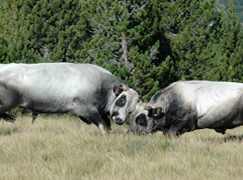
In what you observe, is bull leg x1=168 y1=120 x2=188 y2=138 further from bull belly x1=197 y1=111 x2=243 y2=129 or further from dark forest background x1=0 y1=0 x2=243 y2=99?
dark forest background x1=0 y1=0 x2=243 y2=99

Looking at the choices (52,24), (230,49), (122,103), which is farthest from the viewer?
(52,24)

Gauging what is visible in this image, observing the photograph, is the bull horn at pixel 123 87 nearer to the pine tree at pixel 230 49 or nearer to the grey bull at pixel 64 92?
the grey bull at pixel 64 92

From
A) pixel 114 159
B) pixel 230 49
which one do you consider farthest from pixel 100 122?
pixel 230 49

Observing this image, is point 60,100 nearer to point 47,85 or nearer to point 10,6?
point 47,85

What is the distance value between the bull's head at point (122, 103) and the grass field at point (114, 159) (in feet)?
1.63

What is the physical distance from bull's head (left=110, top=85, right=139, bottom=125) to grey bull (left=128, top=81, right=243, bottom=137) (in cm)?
14

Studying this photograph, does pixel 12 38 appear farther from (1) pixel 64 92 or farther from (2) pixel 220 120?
(2) pixel 220 120

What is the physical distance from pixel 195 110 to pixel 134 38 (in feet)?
16.0

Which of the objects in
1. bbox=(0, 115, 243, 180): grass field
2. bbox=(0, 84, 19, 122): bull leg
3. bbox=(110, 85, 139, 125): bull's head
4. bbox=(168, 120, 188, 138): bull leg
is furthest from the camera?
bbox=(110, 85, 139, 125): bull's head

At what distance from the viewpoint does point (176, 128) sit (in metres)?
7.59

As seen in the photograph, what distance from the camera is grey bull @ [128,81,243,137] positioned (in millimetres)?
7570

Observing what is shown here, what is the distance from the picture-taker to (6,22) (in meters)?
15.5

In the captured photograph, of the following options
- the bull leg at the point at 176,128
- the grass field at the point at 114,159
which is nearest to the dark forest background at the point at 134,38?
the bull leg at the point at 176,128

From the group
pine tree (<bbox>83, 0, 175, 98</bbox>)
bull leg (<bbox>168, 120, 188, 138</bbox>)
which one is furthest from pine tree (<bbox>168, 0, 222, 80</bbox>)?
bull leg (<bbox>168, 120, 188, 138</bbox>)
